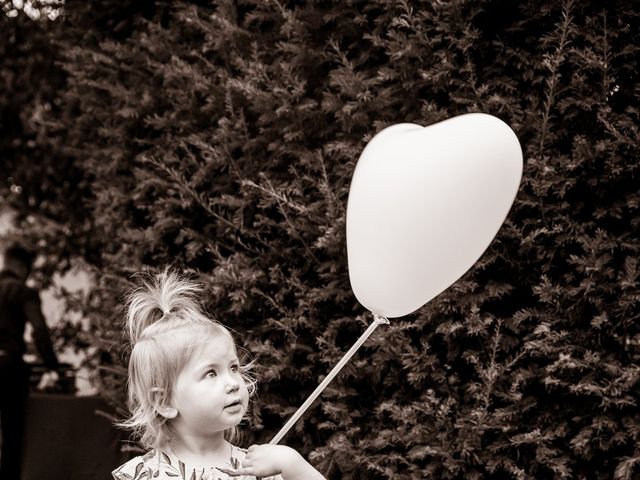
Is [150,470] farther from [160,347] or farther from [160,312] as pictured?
[160,312]

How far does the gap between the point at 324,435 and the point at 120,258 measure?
1498mm

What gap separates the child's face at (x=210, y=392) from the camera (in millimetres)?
2283

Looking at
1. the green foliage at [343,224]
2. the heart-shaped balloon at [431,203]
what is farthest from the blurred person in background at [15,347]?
the heart-shaped balloon at [431,203]

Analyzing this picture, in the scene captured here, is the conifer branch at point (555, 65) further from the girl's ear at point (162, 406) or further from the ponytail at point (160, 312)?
the girl's ear at point (162, 406)

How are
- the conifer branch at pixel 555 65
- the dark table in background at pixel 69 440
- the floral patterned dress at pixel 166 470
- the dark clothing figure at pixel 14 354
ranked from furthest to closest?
the dark clothing figure at pixel 14 354 → the dark table in background at pixel 69 440 → the conifer branch at pixel 555 65 → the floral patterned dress at pixel 166 470

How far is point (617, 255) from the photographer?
293 centimetres

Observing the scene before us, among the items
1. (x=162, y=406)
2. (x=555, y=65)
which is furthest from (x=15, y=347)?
(x=555, y=65)

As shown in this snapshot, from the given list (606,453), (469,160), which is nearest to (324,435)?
(606,453)

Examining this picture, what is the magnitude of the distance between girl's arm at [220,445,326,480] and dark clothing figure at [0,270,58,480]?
3.67 meters

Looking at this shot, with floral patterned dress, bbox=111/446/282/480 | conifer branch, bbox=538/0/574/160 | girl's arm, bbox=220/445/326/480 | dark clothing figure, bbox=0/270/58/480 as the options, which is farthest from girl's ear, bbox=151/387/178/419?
dark clothing figure, bbox=0/270/58/480

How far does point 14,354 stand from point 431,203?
161 inches

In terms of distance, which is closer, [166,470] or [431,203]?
[431,203]

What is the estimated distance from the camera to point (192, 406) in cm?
231

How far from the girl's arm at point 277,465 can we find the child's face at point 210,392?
11 cm
